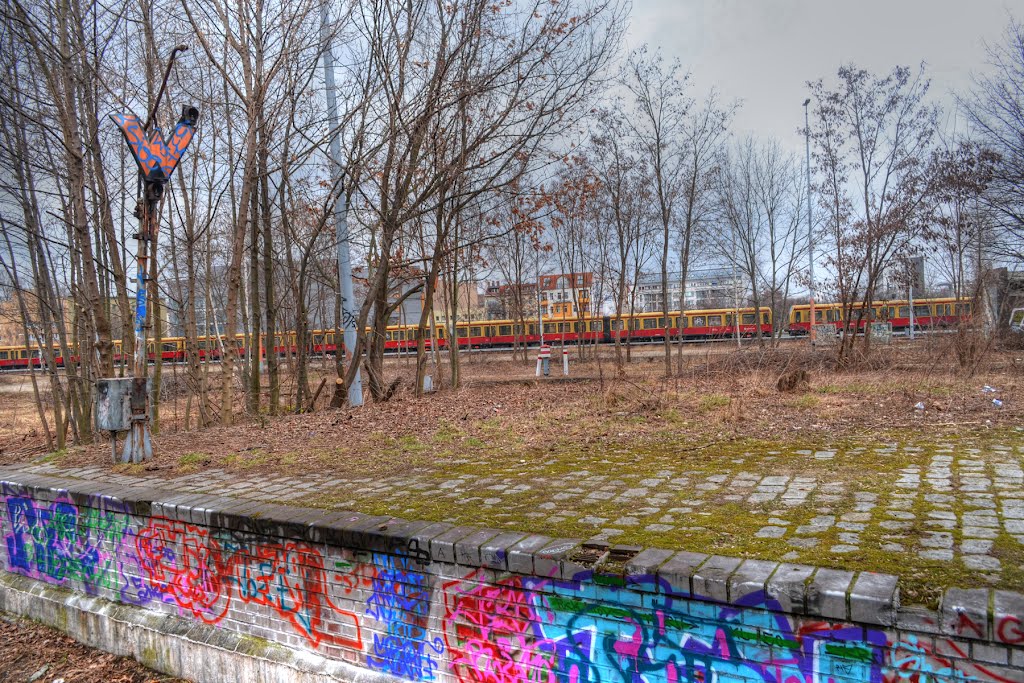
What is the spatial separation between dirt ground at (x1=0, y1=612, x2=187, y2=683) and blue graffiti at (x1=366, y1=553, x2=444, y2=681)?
2.26 m

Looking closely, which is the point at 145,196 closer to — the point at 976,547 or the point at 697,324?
the point at 976,547

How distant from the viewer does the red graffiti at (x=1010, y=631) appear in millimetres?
2369

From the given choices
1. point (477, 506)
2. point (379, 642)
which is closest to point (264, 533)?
point (379, 642)

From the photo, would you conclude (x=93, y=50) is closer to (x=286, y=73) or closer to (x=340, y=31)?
(x=286, y=73)

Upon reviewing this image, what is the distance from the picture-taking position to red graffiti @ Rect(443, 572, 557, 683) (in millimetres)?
3396

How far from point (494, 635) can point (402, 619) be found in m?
0.65

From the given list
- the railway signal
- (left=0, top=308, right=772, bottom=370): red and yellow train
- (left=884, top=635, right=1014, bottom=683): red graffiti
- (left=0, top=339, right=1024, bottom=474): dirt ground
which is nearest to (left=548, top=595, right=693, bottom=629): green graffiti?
(left=884, top=635, right=1014, bottom=683): red graffiti

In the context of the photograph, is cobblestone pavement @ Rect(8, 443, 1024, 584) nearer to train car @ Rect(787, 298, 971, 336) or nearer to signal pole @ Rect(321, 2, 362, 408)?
signal pole @ Rect(321, 2, 362, 408)

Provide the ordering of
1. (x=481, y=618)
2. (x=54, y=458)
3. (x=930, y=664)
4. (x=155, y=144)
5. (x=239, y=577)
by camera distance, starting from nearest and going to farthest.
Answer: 1. (x=930, y=664)
2. (x=481, y=618)
3. (x=239, y=577)
4. (x=155, y=144)
5. (x=54, y=458)

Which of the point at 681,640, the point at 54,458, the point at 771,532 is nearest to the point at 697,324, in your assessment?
the point at 54,458

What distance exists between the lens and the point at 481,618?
3.55 meters

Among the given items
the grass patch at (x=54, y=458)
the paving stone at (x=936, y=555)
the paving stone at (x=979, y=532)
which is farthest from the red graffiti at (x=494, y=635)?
the grass patch at (x=54, y=458)

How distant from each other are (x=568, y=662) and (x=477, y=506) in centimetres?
142

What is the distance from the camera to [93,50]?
899 centimetres
